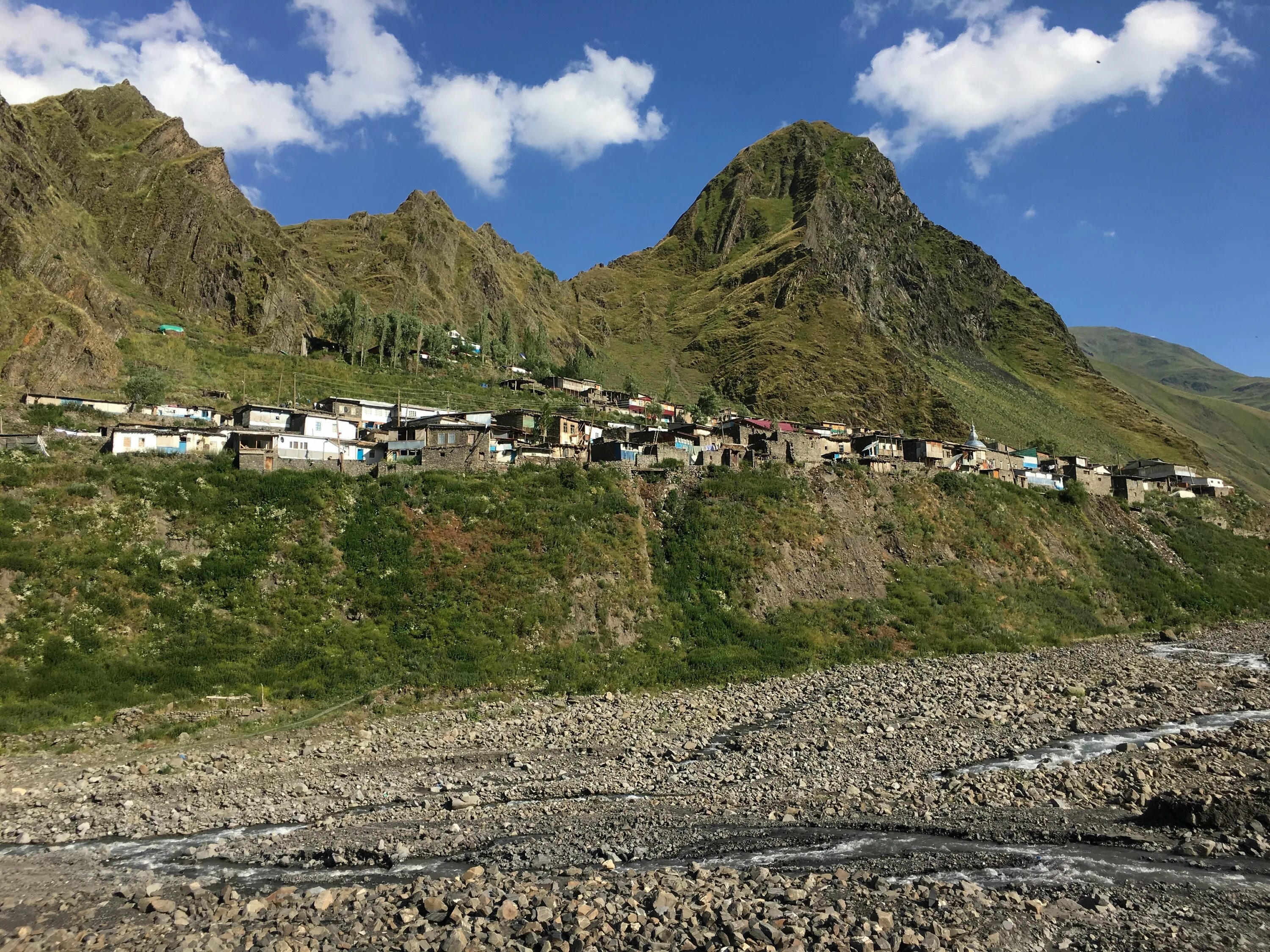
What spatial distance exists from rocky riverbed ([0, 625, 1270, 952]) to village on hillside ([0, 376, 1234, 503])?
24.7 m

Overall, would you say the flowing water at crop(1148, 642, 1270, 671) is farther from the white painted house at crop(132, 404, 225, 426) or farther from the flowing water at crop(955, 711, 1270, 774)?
the white painted house at crop(132, 404, 225, 426)

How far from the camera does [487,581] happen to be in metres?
45.2


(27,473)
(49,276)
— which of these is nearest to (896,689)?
(27,473)

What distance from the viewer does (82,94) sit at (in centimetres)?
15238

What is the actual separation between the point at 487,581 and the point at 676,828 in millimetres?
24323

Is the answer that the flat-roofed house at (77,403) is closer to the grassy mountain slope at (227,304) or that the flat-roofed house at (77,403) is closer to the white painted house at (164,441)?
the grassy mountain slope at (227,304)

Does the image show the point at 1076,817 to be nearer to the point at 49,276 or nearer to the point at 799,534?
the point at 799,534

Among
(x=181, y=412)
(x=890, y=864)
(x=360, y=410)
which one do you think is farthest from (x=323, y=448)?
(x=890, y=864)

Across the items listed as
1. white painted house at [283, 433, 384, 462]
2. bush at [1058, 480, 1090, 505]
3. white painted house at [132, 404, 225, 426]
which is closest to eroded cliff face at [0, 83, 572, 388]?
white painted house at [132, 404, 225, 426]

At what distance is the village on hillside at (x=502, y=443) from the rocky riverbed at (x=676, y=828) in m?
24.7

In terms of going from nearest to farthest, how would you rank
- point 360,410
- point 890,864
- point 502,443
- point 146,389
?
point 890,864
point 502,443
point 146,389
point 360,410

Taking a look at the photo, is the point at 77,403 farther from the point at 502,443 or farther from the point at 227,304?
the point at 227,304

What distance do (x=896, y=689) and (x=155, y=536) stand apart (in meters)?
43.0

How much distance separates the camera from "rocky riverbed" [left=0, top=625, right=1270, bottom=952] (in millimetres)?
17375
